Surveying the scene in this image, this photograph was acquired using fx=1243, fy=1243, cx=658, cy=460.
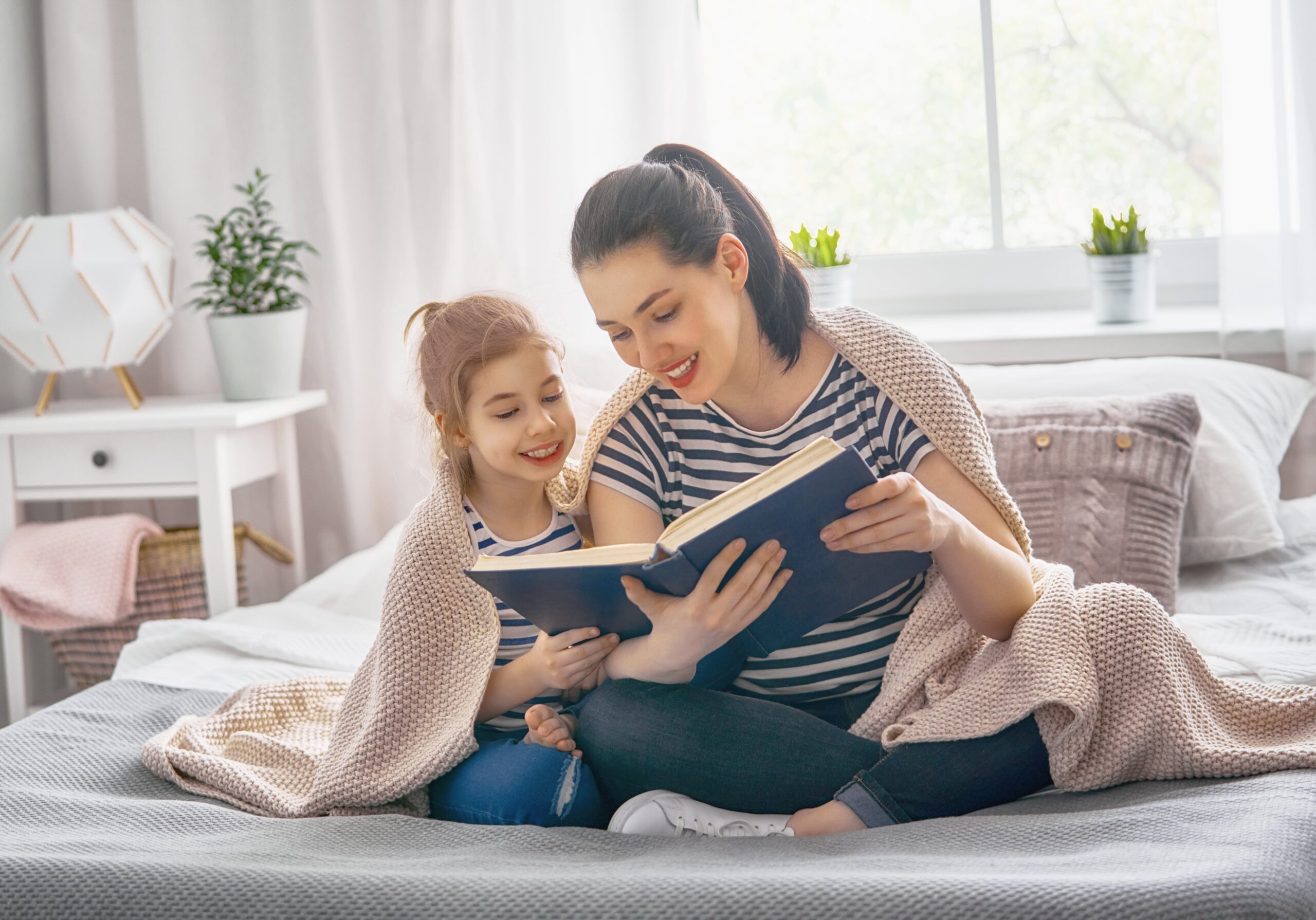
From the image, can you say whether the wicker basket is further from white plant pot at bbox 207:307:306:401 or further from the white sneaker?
the white sneaker

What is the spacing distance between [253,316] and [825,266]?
1016mm

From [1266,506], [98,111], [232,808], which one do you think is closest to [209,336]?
[98,111]

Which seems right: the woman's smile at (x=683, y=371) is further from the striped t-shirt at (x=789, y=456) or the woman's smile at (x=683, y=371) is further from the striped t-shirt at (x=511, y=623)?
the striped t-shirt at (x=511, y=623)

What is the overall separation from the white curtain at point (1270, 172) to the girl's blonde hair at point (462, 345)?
1265mm

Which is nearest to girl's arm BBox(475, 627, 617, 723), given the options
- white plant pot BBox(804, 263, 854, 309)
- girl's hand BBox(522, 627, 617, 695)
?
girl's hand BBox(522, 627, 617, 695)

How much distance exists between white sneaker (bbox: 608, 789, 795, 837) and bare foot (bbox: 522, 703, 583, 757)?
0.08 m

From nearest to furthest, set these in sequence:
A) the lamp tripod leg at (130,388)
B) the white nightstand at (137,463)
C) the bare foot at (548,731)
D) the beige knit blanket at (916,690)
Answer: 1. the beige knit blanket at (916,690)
2. the bare foot at (548,731)
3. the white nightstand at (137,463)
4. the lamp tripod leg at (130,388)

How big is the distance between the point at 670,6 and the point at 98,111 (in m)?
1.14

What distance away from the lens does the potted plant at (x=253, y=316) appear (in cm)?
220

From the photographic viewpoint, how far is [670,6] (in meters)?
2.21

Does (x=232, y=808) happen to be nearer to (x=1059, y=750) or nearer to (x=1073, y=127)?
(x=1059, y=750)

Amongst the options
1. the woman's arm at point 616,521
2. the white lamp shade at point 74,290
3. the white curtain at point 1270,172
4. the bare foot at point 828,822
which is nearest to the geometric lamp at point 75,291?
the white lamp shade at point 74,290

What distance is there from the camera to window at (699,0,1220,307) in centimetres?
235

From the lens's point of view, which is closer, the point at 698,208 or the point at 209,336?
the point at 698,208
